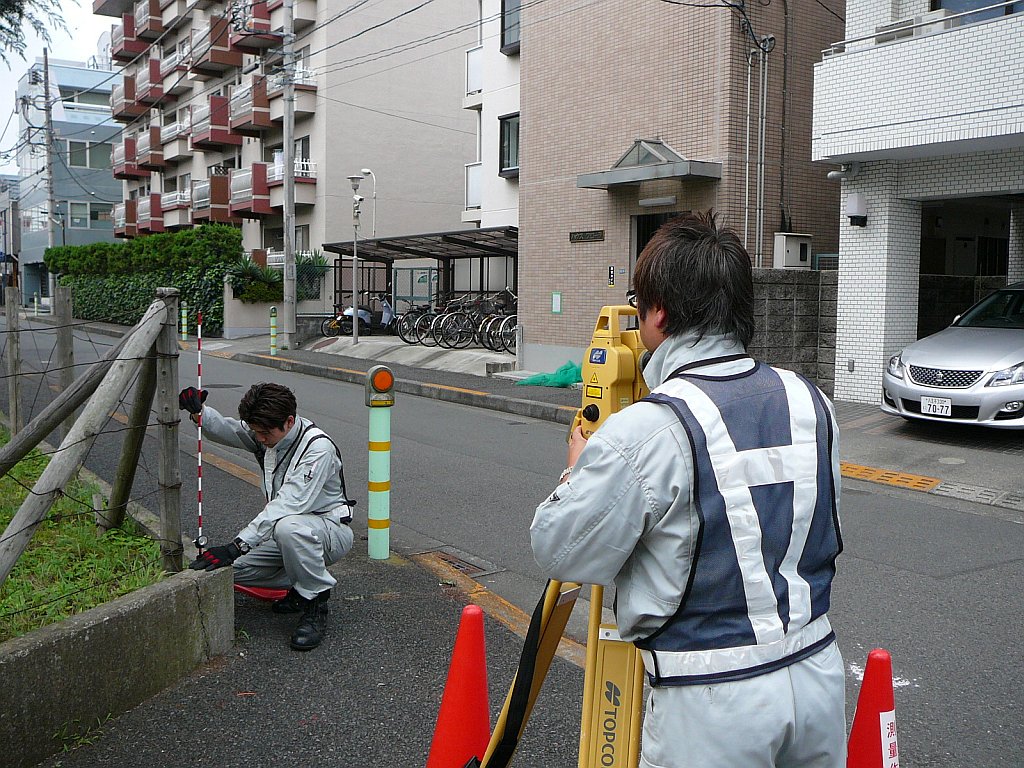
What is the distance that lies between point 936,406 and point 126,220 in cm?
4239

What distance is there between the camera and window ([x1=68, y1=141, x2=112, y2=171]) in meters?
53.8

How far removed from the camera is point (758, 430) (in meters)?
1.86

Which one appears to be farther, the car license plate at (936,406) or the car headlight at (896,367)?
the car headlight at (896,367)

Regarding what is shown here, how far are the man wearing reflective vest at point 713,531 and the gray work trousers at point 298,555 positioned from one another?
277 centimetres

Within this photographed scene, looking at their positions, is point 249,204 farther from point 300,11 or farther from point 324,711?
point 324,711

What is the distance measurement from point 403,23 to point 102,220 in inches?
1218

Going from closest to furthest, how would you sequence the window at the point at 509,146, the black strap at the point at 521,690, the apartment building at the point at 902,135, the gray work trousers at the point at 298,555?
the black strap at the point at 521,690 → the gray work trousers at the point at 298,555 → the apartment building at the point at 902,135 → the window at the point at 509,146

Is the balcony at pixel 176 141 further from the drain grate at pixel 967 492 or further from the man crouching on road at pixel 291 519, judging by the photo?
the man crouching on road at pixel 291 519

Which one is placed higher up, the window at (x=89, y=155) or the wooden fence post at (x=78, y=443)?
the window at (x=89, y=155)

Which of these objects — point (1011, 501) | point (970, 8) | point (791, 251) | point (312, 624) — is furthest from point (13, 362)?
point (970, 8)

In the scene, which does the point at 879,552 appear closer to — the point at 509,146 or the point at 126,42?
the point at 509,146

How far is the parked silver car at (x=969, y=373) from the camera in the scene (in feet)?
31.6

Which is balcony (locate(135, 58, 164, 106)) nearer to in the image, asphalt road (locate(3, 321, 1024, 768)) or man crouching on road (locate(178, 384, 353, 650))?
asphalt road (locate(3, 321, 1024, 768))

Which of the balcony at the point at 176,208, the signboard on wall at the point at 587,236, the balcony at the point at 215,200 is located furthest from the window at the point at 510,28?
the balcony at the point at 176,208
